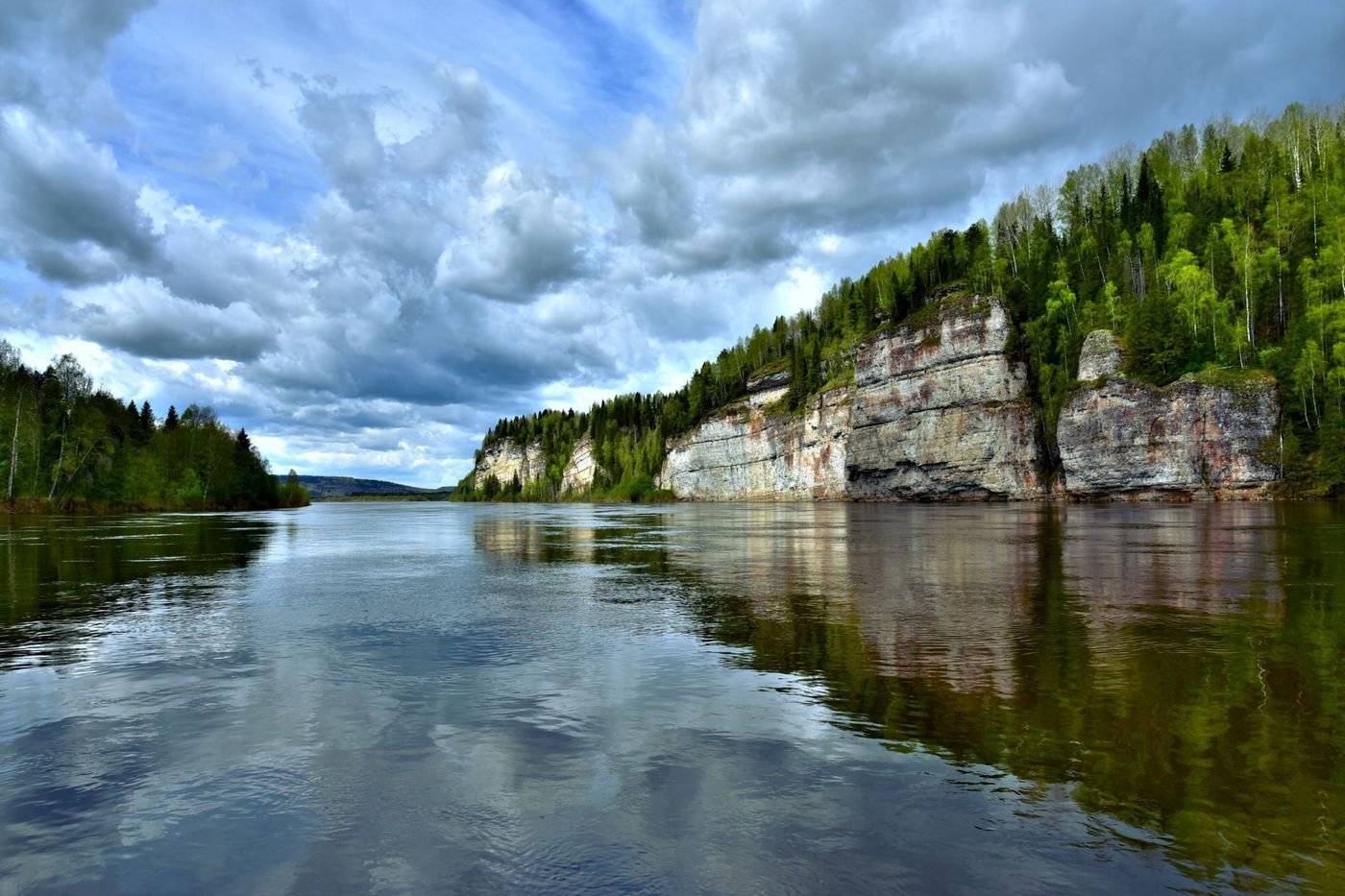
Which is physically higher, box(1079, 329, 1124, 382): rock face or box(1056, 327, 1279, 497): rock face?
box(1079, 329, 1124, 382): rock face

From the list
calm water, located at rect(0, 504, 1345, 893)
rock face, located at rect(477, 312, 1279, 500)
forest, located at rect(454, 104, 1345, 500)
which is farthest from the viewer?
rock face, located at rect(477, 312, 1279, 500)

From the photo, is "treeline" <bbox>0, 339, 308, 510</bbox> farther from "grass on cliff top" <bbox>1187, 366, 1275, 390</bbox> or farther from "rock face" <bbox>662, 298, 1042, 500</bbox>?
"grass on cliff top" <bbox>1187, 366, 1275, 390</bbox>

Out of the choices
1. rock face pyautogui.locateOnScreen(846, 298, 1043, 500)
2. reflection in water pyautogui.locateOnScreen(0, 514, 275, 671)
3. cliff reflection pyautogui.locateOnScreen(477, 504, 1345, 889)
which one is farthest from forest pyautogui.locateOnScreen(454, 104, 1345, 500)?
reflection in water pyautogui.locateOnScreen(0, 514, 275, 671)

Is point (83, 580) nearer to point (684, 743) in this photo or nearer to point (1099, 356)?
point (684, 743)

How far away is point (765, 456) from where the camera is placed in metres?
163

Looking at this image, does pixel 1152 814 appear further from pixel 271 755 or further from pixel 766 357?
pixel 766 357

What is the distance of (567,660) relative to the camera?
1220 cm

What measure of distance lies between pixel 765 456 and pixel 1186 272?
289ft

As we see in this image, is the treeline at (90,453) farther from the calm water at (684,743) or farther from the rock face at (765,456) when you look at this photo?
the rock face at (765,456)

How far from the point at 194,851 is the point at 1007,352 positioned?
419 ft

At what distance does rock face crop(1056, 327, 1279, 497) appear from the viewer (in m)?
81.4

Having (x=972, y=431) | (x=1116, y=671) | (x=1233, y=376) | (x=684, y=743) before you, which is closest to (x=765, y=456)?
(x=972, y=431)

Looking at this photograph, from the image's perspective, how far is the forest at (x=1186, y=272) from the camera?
262 ft

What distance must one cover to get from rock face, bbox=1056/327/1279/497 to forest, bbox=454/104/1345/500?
241 centimetres
